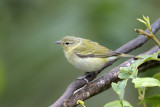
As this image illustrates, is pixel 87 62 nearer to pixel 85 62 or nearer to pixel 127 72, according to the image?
pixel 85 62

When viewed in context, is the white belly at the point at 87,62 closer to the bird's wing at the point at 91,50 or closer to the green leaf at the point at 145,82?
the bird's wing at the point at 91,50

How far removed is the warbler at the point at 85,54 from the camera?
9.99 feet

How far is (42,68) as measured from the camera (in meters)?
3.17

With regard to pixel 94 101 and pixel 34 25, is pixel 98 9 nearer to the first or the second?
pixel 34 25

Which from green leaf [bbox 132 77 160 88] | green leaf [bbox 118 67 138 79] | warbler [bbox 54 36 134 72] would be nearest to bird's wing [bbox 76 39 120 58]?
warbler [bbox 54 36 134 72]

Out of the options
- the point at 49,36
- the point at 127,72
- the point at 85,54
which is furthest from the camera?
the point at 85,54

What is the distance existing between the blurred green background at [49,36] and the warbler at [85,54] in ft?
0.41

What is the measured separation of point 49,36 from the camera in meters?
3.16

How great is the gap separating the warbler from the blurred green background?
0.41 feet

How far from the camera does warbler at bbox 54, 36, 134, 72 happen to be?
3.05m

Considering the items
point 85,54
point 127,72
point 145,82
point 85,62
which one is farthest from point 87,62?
point 145,82

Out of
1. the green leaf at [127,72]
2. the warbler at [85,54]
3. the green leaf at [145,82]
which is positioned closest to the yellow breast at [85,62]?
the warbler at [85,54]

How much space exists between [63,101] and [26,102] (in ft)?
7.30

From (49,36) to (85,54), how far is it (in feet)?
1.58
